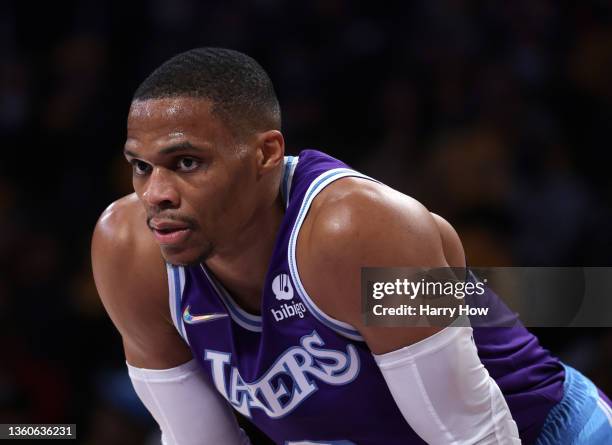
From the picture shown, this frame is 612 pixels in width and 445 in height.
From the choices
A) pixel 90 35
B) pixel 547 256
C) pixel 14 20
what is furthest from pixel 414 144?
pixel 14 20

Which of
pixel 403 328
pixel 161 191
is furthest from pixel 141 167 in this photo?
pixel 403 328

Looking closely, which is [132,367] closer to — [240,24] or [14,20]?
[240,24]

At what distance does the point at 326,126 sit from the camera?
13.4ft

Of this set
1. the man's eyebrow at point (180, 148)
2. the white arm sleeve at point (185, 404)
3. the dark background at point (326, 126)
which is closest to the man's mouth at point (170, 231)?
the man's eyebrow at point (180, 148)

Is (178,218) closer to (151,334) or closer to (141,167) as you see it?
(141,167)

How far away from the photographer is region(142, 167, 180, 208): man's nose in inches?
65.7

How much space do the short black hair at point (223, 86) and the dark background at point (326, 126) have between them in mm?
1890

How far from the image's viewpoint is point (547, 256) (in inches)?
142

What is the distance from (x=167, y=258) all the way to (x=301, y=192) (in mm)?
280

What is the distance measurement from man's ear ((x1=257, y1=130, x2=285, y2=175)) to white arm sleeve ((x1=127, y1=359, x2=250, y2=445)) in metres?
0.48

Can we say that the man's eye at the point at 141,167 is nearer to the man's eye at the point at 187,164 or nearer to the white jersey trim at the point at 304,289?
the man's eye at the point at 187,164

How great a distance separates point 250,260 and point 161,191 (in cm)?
27

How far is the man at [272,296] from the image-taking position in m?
Answer: 1.63

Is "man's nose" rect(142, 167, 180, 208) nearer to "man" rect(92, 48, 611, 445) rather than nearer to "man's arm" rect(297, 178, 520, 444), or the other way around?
"man" rect(92, 48, 611, 445)
